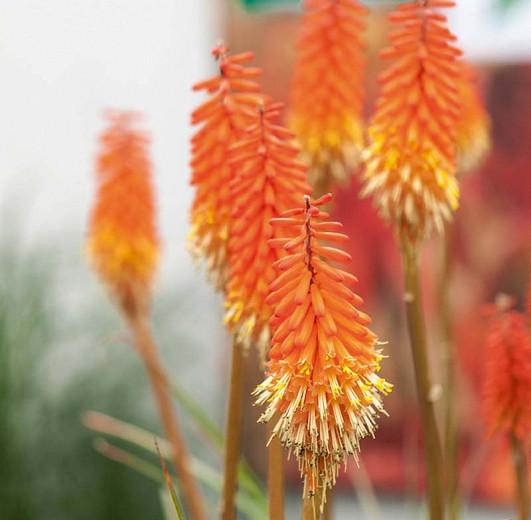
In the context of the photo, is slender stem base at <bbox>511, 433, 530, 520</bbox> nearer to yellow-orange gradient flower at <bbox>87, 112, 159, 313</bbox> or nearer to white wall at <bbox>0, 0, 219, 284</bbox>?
yellow-orange gradient flower at <bbox>87, 112, 159, 313</bbox>

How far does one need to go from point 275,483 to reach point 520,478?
23 centimetres

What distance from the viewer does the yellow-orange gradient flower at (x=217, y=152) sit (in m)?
0.69

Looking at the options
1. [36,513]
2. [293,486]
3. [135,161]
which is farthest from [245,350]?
[293,486]

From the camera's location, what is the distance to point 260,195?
0.61 m

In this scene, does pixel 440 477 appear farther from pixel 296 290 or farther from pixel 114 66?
pixel 114 66

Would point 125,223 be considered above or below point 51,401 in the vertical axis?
above

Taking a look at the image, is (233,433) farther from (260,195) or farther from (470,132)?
(470,132)

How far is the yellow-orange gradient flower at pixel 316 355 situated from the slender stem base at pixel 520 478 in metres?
0.28

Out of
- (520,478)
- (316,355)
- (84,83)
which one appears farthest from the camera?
(84,83)

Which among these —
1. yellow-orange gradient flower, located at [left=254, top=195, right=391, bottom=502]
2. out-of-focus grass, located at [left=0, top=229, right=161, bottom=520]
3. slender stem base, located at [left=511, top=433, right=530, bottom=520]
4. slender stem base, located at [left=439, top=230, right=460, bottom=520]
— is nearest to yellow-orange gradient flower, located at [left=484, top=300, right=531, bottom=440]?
slender stem base, located at [left=511, top=433, right=530, bottom=520]

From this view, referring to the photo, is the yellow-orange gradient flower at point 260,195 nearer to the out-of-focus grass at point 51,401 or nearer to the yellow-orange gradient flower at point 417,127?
the yellow-orange gradient flower at point 417,127

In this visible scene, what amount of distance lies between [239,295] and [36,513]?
115 centimetres

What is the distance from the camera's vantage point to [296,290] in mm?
492

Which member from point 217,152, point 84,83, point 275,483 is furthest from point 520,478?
point 84,83
